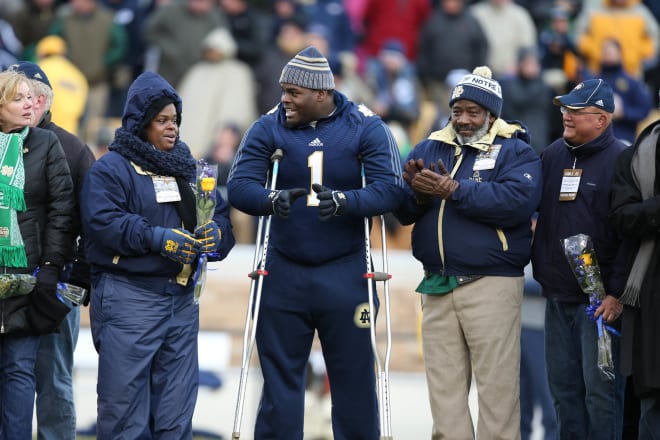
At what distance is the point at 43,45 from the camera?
1500cm

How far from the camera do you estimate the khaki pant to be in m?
8.20

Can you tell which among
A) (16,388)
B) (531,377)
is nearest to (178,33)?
→ (531,377)

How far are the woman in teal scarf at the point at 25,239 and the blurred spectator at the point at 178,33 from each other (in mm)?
8073

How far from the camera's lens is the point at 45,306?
8.09 meters

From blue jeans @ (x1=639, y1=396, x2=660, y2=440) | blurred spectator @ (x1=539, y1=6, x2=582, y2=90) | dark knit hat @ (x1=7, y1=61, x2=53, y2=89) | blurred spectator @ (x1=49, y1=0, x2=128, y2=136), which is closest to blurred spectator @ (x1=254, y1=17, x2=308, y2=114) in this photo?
blurred spectator @ (x1=49, y1=0, x2=128, y2=136)

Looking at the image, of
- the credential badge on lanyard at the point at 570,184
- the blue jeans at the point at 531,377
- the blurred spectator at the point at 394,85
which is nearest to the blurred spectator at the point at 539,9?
the blurred spectator at the point at 394,85

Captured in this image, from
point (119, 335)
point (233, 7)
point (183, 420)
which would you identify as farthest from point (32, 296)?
point (233, 7)

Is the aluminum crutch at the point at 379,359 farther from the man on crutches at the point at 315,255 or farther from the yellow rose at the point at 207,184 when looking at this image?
the yellow rose at the point at 207,184

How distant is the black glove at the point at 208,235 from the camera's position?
8078mm

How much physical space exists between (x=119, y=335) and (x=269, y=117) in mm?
1617

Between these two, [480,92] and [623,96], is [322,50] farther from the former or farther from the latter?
[480,92]

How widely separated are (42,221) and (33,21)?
917 centimetres

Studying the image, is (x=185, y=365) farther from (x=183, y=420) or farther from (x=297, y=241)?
(x=297, y=241)

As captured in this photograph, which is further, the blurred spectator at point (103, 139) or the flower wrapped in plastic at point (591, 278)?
the blurred spectator at point (103, 139)
